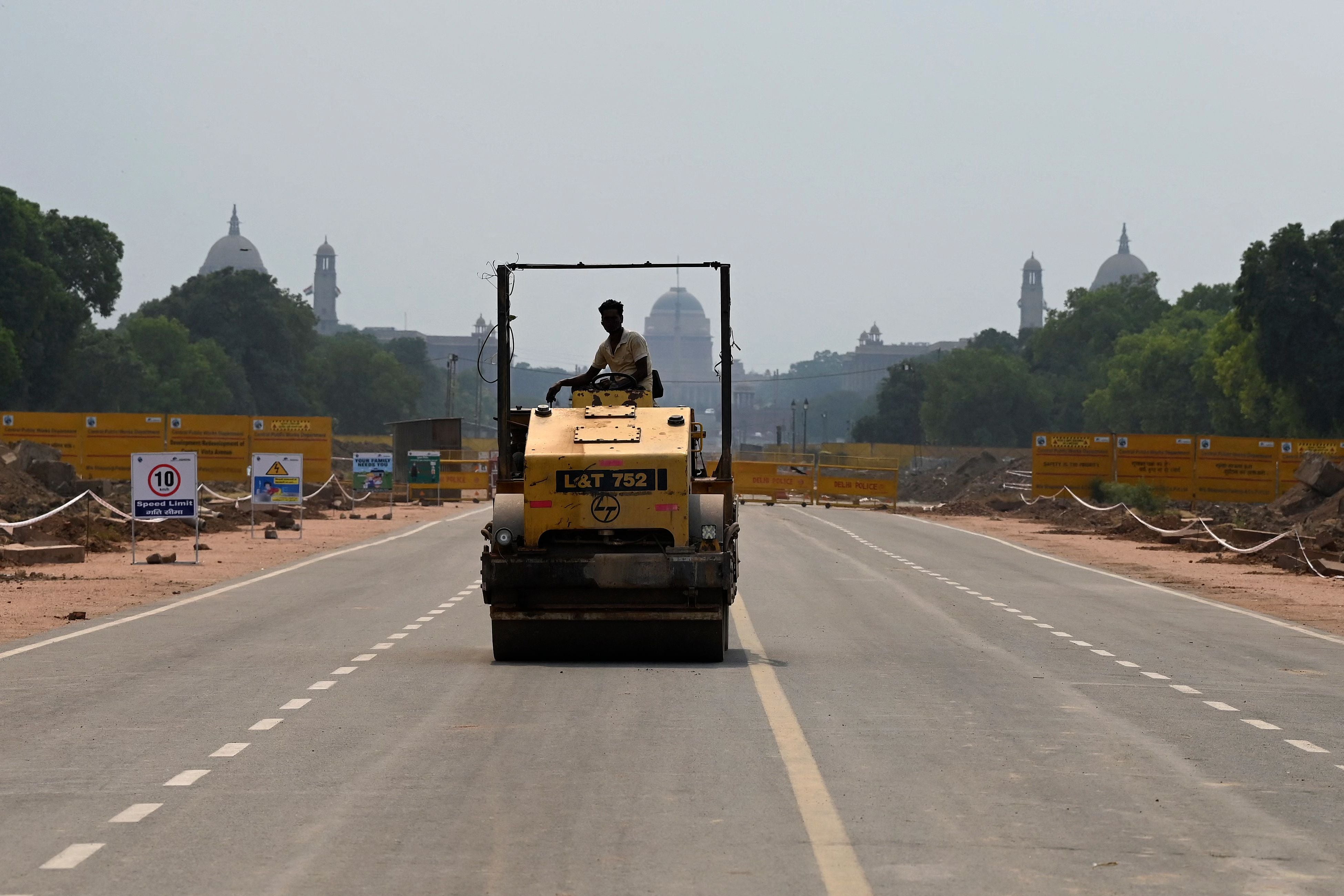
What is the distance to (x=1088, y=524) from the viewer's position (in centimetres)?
5178

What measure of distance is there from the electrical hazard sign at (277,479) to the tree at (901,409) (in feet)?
411

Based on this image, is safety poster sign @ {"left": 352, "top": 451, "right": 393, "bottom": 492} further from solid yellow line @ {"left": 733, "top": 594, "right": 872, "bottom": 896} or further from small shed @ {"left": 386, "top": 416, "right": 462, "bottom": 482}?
solid yellow line @ {"left": 733, "top": 594, "right": 872, "bottom": 896}

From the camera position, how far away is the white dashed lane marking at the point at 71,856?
7445 mm

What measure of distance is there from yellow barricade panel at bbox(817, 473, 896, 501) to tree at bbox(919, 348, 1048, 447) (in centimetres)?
7798

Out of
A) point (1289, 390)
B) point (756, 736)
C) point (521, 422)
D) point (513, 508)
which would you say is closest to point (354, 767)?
point (756, 736)

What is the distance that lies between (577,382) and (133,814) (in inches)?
317

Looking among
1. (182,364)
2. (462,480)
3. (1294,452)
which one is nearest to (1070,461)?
(1294,452)

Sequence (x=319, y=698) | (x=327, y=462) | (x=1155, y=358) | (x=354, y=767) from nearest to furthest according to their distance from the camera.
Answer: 1. (x=354, y=767)
2. (x=319, y=698)
3. (x=327, y=462)
4. (x=1155, y=358)

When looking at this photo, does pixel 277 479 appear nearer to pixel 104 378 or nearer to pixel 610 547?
pixel 610 547

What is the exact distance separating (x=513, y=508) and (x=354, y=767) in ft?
17.7

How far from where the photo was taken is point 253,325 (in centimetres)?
13450

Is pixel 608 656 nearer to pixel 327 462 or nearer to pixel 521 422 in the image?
pixel 521 422

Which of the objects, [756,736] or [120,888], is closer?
[120,888]

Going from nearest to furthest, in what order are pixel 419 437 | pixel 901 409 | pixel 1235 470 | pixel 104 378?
pixel 1235 470
pixel 419 437
pixel 104 378
pixel 901 409
